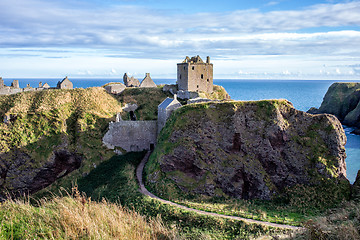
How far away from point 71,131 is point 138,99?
16232mm

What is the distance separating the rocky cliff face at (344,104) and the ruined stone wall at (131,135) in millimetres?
87088

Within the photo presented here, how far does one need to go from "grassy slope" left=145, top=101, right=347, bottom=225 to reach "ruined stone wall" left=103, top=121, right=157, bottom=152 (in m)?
Result: 7.96

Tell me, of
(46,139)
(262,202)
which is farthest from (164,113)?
(262,202)

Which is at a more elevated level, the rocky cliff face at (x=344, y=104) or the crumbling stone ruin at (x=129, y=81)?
the crumbling stone ruin at (x=129, y=81)

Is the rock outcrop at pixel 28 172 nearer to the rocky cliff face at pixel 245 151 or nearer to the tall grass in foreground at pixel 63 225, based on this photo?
the rocky cliff face at pixel 245 151

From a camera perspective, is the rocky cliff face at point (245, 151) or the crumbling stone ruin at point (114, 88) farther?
the crumbling stone ruin at point (114, 88)

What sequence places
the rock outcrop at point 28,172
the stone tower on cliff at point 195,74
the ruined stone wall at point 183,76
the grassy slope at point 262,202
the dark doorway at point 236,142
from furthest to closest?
the stone tower on cliff at point 195,74
the ruined stone wall at point 183,76
the rock outcrop at point 28,172
the dark doorway at point 236,142
the grassy slope at point 262,202

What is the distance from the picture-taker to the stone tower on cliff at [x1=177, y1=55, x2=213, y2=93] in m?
64.1

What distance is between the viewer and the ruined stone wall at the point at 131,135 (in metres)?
50.5

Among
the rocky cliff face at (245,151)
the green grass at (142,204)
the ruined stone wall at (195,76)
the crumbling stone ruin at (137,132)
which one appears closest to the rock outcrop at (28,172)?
the green grass at (142,204)

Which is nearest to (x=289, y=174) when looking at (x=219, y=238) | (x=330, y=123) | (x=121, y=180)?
(x=330, y=123)

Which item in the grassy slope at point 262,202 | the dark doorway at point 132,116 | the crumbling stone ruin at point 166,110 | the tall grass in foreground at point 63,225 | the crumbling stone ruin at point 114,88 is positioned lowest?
the grassy slope at point 262,202

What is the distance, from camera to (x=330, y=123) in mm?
43438

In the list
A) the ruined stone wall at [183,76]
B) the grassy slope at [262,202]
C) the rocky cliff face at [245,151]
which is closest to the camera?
the grassy slope at [262,202]
